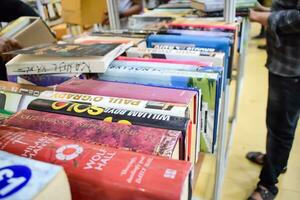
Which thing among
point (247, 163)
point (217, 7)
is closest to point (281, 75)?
point (217, 7)

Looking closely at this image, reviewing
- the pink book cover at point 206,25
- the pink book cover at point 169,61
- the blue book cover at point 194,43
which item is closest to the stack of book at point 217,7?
the pink book cover at point 206,25

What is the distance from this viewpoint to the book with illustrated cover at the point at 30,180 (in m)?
0.27

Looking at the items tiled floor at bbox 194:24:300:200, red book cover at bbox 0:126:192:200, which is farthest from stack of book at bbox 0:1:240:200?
tiled floor at bbox 194:24:300:200

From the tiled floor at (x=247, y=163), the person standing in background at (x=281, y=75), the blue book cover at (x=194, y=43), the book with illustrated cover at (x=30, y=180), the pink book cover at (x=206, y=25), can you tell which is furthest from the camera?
the tiled floor at (x=247, y=163)

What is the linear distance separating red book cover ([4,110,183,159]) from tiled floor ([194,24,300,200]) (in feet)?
3.75

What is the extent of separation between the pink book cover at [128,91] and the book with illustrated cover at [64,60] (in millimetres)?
38

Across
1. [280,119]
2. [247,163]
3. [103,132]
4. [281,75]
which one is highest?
[103,132]

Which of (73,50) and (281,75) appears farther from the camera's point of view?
(281,75)

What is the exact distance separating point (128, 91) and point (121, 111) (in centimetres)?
8

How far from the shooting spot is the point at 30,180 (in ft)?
0.95

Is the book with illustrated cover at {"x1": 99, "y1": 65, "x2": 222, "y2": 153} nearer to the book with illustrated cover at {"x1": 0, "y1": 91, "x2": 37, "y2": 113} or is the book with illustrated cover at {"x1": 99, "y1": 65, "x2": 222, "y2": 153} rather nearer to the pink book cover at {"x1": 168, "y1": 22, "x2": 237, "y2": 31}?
the book with illustrated cover at {"x1": 0, "y1": 91, "x2": 37, "y2": 113}

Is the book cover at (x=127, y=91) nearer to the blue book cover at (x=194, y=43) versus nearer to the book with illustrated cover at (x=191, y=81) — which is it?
the book with illustrated cover at (x=191, y=81)

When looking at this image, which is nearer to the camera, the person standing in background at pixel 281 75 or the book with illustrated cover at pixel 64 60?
the book with illustrated cover at pixel 64 60

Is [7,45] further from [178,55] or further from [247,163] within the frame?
[247,163]
